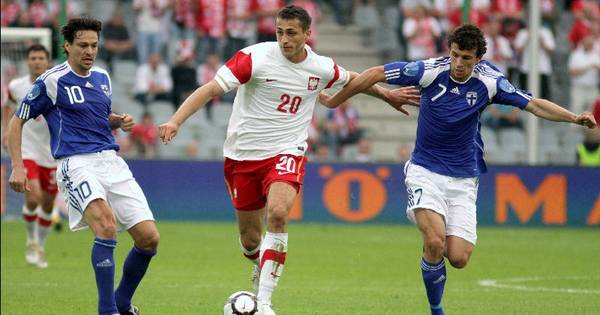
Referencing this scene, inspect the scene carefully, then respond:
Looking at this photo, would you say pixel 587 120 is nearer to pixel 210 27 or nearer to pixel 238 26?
pixel 238 26

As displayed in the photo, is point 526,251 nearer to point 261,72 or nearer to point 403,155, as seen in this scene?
point 403,155

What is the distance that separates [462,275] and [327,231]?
608 cm

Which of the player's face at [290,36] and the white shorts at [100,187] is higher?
the player's face at [290,36]

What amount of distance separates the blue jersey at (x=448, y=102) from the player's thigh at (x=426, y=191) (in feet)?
0.25

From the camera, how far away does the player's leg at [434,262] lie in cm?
966

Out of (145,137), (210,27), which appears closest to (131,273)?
(145,137)

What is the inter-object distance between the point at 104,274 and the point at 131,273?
1.95 ft

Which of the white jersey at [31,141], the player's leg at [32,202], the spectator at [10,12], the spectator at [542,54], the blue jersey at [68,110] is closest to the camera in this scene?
the blue jersey at [68,110]

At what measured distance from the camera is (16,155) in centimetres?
965

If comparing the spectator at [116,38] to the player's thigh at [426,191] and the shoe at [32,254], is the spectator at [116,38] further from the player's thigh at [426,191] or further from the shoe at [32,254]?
the player's thigh at [426,191]

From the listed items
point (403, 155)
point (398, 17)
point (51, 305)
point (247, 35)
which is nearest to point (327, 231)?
point (403, 155)

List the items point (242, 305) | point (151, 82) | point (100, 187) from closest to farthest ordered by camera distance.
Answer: point (242, 305) < point (100, 187) < point (151, 82)

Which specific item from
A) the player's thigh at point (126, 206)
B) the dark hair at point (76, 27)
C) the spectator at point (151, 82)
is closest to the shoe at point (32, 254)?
the player's thigh at point (126, 206)

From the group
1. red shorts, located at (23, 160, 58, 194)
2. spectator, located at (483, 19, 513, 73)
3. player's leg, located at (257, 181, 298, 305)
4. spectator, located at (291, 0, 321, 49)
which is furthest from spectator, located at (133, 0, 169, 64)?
player's leg, located at (257, 181, 298, 305)
